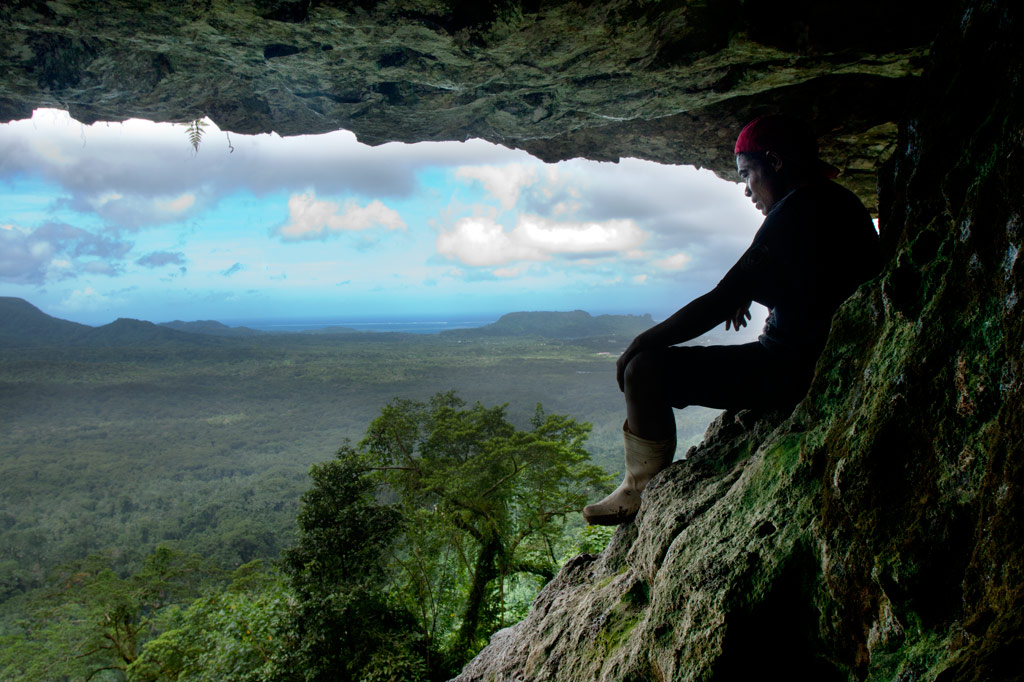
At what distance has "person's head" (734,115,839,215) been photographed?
3.29 metres

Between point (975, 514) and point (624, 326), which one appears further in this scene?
A: point (624, 326)

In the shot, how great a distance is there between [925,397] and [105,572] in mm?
32617

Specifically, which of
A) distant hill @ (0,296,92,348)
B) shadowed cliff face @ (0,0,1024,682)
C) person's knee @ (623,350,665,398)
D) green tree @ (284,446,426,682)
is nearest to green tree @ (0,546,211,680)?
green tree @ (284,446,426,682)

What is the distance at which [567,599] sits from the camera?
467 centimetres

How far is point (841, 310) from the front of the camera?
2936 mm

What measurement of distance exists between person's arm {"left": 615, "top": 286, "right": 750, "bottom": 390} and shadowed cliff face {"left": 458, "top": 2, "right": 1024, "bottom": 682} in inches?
23.0

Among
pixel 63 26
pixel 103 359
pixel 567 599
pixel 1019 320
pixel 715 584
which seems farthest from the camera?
pixel 103 359

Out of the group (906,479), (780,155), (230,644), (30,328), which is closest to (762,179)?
(780,155)

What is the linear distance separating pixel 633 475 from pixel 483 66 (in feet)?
15.2

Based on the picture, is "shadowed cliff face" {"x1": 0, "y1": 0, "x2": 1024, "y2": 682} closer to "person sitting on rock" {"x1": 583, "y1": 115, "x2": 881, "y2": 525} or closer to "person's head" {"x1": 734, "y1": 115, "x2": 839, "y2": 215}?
"person sitting on rock" {"x1": 583, "y1": 115, "x2": 881, "y2": 525}

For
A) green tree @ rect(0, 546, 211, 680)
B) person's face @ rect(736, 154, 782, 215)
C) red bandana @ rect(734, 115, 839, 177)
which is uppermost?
red bandana @ rect(734, 115, 839, 177)

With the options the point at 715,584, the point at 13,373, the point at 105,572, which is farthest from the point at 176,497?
the point at 715,584

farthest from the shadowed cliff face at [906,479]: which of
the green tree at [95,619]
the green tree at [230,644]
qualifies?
the green tree at [95,619]

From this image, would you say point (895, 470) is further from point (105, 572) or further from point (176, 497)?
point (176, 497)
